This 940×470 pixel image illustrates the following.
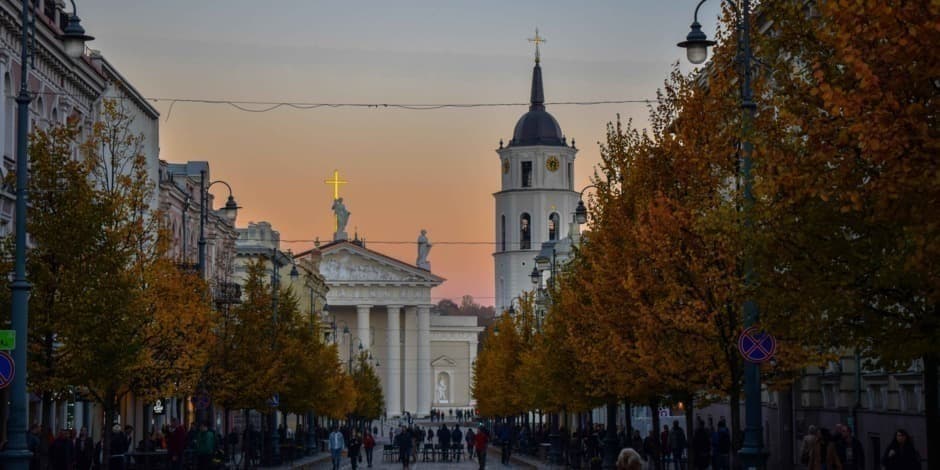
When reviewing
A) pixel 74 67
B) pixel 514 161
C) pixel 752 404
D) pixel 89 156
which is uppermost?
pixel 514 161

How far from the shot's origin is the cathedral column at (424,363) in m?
188

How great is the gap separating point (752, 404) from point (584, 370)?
1927 cm

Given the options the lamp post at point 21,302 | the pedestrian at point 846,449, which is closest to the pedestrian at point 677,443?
the pedestrian at point 846,449

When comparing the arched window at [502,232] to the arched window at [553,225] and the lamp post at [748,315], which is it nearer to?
the arched window at [553,225]

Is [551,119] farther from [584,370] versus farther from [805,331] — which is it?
[805,331]

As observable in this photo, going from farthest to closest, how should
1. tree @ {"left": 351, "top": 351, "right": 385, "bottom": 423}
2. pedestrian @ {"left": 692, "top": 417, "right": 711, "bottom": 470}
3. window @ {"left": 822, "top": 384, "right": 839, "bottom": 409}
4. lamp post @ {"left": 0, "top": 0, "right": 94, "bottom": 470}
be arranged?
tree @ {"left": 351, "top": 351, "right": 385, "bottom": 423} → pedestrian @ {"left": 692, "top": 417, "right": 711, "bottom": 470} → window @ {"left": 822, "top": 384, "right": 839, "bottom": 409} → lamp post @ {"left": 0, "top": 0, "right": 94, "bottom": 470}

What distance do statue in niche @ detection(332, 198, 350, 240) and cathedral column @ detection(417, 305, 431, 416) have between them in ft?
38.6

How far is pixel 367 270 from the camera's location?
185 meters

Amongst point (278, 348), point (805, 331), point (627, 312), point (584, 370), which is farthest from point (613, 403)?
point (805, 331)

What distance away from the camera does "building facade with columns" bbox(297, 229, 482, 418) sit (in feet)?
602

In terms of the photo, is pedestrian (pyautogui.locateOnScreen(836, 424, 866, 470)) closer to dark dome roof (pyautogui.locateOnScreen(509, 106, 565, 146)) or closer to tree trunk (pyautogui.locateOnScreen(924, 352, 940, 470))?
tree trunk (pyautogui.locateOnScreen(924, 352, 940, 470))

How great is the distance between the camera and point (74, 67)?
155 ft

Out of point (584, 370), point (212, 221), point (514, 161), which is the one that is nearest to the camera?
point (584, 370)

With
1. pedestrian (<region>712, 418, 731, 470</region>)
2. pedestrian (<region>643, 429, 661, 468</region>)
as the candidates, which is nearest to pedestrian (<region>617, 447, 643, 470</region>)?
pedestrian (<region>643, 429, 661, 468</region>)
